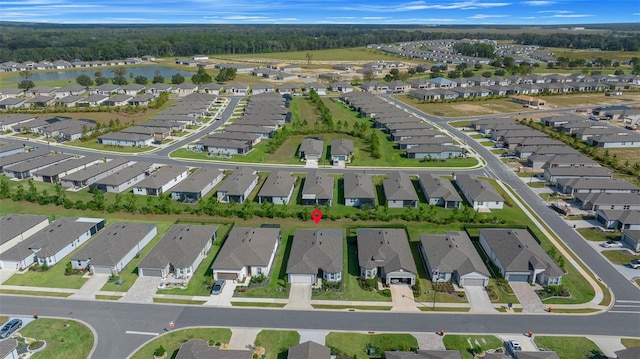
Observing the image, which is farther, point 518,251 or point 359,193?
point 359,193

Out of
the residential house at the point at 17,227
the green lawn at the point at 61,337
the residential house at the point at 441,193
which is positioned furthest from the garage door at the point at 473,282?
the residential house at the point at 17,227

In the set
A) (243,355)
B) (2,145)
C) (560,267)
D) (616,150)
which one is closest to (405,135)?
(616,150)

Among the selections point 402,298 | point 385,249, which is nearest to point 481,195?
point 385,249

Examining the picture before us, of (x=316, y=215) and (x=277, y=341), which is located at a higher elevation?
(x=316, y=215)

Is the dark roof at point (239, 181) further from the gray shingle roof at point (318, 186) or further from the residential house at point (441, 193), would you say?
the residential house at point (441, 193)

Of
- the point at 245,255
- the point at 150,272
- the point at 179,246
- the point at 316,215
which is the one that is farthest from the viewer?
the point at 316,215

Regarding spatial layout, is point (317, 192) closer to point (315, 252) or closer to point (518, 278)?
point (315, 252)

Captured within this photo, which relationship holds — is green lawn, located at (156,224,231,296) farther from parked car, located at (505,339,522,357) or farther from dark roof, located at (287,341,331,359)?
parked car, located at (505,339,522,357)
